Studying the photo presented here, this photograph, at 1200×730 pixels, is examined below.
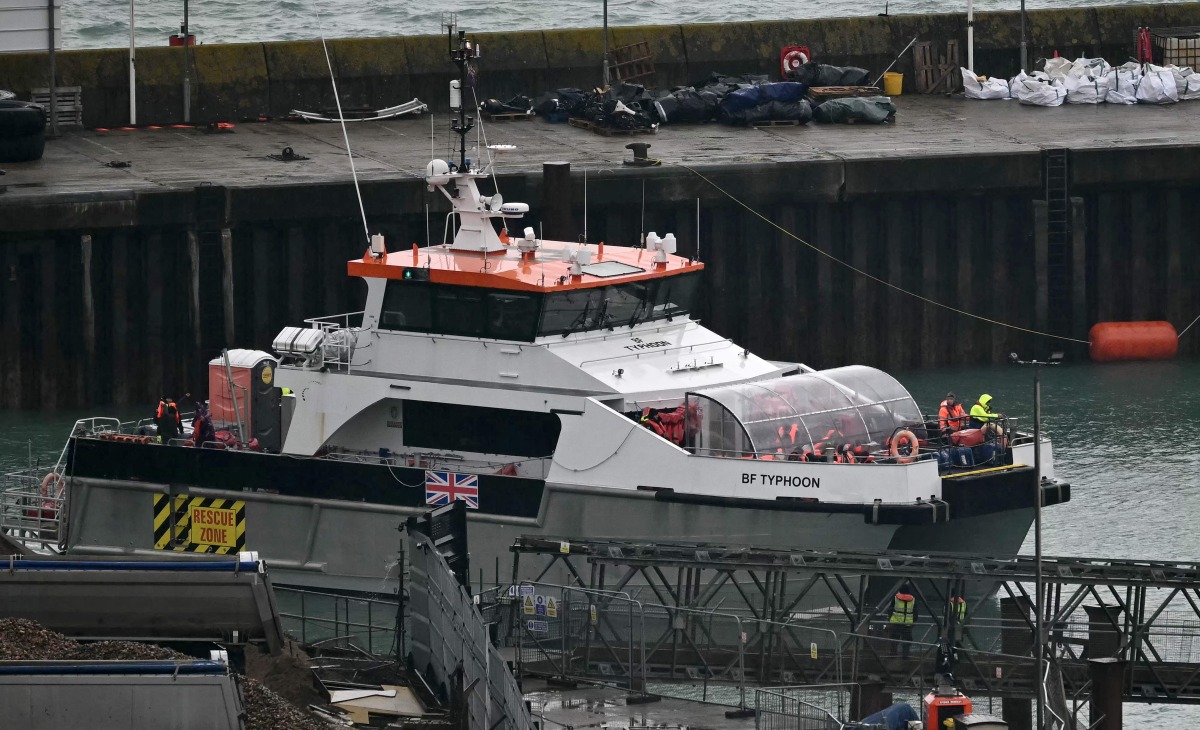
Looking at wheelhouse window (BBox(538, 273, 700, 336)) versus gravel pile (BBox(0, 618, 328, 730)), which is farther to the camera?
wheelhouse window (BBox(538, 273, 700, 336))

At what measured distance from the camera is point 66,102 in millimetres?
39875

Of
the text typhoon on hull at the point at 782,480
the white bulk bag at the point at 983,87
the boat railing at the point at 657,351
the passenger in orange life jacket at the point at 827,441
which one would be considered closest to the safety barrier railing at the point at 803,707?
the text typhoon on hull at the point at 782,480

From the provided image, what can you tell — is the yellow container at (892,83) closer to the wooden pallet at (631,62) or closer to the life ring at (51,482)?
the wooden pallet at (631,62)

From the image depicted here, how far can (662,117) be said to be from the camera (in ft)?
135

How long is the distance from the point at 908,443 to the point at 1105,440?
1024 cm

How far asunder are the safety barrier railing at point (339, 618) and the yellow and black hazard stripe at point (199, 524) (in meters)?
1.07

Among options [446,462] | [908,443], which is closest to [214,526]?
[446,462]

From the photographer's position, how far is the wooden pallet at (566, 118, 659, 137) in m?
→ 40.3

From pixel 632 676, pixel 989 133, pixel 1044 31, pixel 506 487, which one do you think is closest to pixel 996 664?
pixel 632 676

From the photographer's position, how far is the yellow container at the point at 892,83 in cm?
4394

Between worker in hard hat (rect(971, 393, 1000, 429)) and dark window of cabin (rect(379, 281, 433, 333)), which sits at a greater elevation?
dark window of cabin (rect(379, 281, 433, 333))

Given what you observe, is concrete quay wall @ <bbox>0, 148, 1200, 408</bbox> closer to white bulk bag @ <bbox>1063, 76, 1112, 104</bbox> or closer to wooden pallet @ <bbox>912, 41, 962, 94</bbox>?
white bulk bag @ <bbox>1063, 76, 1112, 104</bbox>

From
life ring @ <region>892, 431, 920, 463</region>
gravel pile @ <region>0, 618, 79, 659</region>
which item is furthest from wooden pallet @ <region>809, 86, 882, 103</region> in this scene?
gravel pile @ <region>0, 618, 79, 659</region>

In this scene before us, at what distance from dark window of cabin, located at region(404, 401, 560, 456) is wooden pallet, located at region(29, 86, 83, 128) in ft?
57.2
